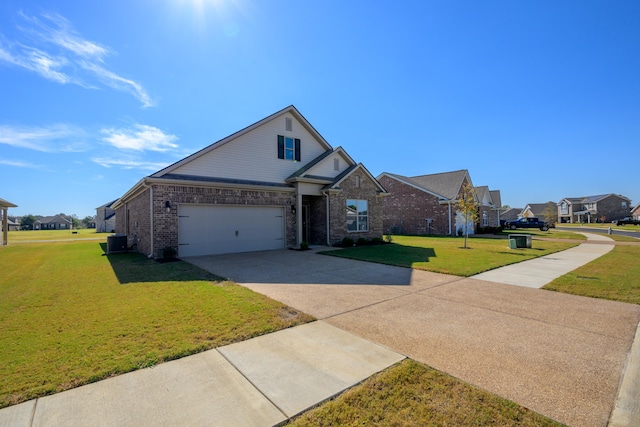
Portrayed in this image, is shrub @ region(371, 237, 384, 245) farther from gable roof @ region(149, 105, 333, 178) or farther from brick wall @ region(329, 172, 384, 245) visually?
gable roof @ region(149, 105, 333, 178)

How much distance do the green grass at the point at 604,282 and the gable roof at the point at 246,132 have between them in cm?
1302

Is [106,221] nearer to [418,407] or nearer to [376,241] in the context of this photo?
[376,241]

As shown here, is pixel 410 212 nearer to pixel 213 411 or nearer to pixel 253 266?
pixel 253 266

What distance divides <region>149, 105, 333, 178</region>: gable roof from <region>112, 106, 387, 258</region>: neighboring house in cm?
4

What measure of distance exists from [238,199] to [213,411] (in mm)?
11552

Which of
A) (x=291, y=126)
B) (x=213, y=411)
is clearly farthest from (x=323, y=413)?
(x=291, y=126)

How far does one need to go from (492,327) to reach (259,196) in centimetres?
1147

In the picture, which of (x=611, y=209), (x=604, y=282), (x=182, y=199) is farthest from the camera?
(x=611, y=209)

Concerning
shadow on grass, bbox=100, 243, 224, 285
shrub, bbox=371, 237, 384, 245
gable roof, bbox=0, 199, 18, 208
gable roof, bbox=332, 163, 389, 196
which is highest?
gable roof, bbox=332, 163, 389, 196

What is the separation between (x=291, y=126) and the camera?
16.0m

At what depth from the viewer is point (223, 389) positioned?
295cm

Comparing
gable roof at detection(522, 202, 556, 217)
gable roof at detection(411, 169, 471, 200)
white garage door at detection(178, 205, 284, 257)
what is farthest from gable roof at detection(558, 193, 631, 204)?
white garage door at detection(178, 205, 284, 257)

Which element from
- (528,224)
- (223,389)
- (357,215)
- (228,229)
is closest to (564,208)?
(528,224)

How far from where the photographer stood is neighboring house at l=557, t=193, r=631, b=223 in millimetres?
60781
